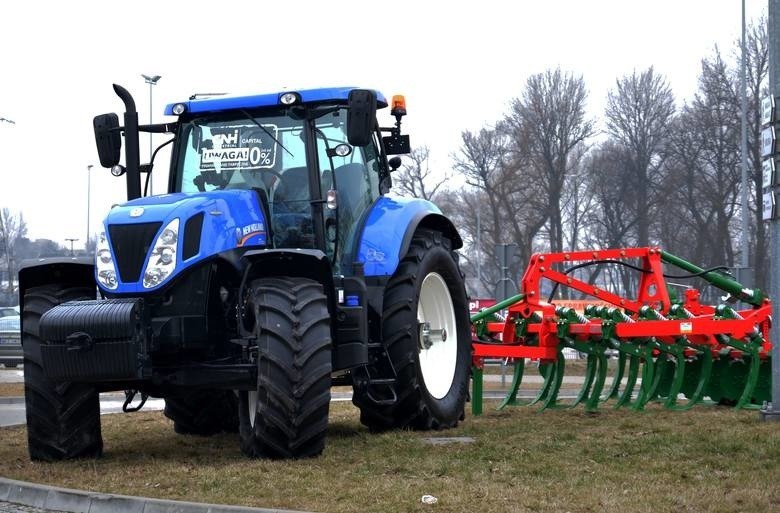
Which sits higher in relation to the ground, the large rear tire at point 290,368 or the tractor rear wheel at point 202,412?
the large rear tire at point 290,368

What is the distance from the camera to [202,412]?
1159cm

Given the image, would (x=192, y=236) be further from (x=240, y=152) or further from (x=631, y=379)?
(x=631, y=379)

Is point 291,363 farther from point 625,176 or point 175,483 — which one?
point 625,176

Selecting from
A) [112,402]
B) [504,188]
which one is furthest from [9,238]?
[112,402]

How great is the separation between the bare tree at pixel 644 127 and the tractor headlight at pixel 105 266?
40.2 meters

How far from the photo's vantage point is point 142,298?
8914 mm

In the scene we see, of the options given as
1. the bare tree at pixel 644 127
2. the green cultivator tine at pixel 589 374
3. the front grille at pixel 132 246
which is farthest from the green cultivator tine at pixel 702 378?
the bare tree at pixel 644 127

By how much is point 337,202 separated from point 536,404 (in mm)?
5675

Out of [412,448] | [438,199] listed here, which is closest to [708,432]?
[412,448]

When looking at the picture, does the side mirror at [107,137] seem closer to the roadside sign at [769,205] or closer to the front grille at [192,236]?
the front grille at [192,236]

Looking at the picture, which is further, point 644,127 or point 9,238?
point 9,238

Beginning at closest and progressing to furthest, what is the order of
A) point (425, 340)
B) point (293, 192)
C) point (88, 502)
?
1. point (88, 502)
2. point (293, 192)
3. point (425, 340)

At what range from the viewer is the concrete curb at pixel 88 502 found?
6.95 m

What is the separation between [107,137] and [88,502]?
3678mm
